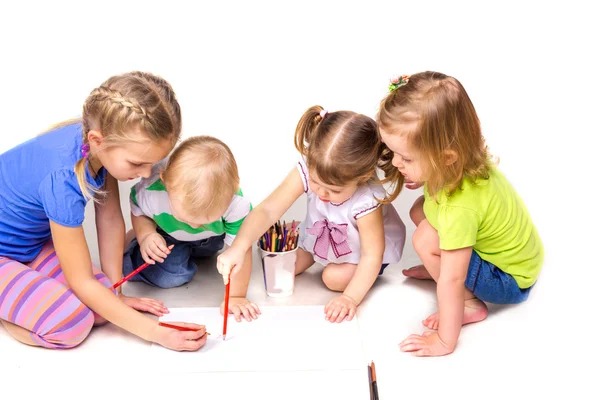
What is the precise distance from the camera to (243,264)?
1931 mm

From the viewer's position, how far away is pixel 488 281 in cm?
184

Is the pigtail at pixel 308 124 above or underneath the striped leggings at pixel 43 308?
above

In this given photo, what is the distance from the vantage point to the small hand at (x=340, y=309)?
1893 mm

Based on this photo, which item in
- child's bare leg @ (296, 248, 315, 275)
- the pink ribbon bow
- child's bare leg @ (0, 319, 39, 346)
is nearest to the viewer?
child's bare leg @ (0, 319, 39, 346)

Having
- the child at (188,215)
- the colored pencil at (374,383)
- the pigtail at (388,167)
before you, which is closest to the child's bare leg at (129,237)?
the child at (188,215)

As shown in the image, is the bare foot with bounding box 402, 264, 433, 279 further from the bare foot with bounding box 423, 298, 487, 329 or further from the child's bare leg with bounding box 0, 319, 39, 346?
the child's bare leg with bounding box 0, 319, 39, 346

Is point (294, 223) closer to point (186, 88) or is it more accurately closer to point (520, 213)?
point (520, 213)

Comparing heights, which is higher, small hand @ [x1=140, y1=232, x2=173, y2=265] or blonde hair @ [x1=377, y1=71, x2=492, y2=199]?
blonde hair @ [x1=377, y1=71, x2=492, y2=199]

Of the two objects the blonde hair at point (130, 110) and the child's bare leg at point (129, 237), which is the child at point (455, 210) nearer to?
the blonde hair at point (130, 110)

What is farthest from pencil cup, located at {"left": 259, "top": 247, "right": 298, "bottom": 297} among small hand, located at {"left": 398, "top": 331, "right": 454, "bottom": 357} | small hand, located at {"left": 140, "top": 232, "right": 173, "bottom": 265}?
small hand, located at {"left": 398, "top": 331, "right": 454, "bottom": 357}

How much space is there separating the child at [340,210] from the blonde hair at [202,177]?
150 millimetres

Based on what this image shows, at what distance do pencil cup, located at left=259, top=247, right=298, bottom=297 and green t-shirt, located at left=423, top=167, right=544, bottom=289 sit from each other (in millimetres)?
373

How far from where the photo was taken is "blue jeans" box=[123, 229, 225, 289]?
2.05 metres

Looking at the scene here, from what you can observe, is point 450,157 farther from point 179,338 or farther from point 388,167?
point 179,338
